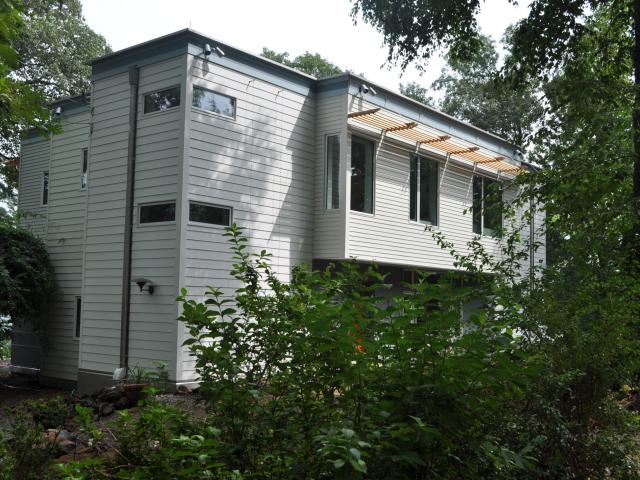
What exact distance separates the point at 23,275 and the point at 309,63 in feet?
76.8

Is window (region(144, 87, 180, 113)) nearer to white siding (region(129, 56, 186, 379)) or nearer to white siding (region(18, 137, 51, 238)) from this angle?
white siding (region(129, 56, 186, 379))

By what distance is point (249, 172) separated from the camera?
40.9 feet

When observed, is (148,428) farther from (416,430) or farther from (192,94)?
(192,94)

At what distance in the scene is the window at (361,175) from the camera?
1376 centimetres

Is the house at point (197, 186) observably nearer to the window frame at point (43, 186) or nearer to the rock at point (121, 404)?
the window frame at point (43, 186)

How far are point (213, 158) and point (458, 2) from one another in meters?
5.01

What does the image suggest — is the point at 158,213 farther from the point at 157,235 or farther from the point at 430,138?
the point at 430,138

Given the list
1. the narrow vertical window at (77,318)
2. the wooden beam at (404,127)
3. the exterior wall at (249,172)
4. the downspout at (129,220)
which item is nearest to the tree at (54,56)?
the narrow vertical window at (77,318)

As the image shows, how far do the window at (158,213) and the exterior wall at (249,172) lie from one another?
470mm

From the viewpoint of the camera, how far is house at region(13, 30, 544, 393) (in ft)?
37.9

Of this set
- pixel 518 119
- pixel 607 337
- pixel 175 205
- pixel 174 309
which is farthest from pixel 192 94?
pixel 518 119

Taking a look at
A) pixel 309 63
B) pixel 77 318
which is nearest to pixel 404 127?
pixel 77 318

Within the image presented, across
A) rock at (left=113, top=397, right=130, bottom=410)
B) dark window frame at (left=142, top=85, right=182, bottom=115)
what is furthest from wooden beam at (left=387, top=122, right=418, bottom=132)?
rock at (left=113, top=397, right=130, bottom=410)

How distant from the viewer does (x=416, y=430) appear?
2576 millimetres
